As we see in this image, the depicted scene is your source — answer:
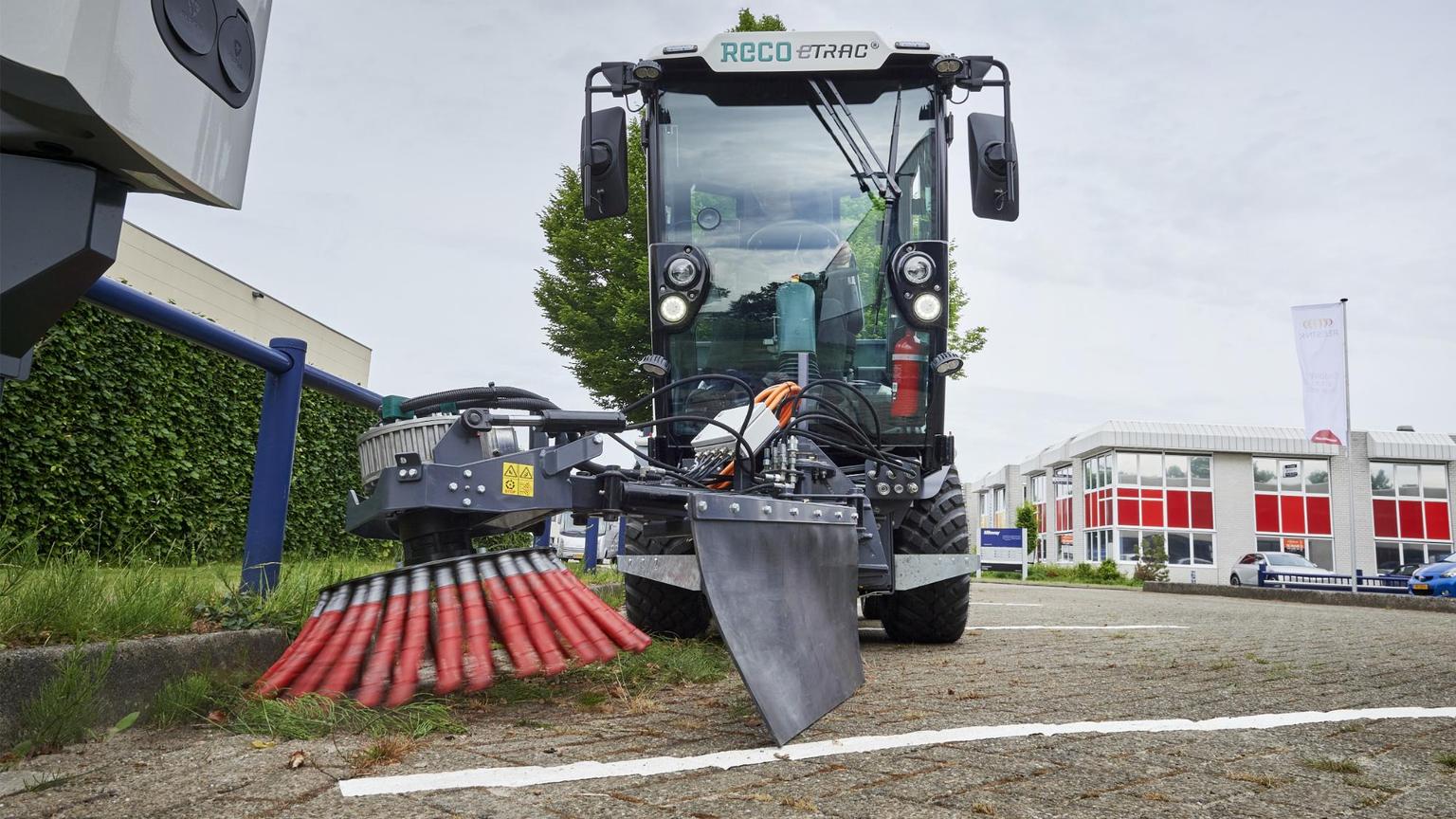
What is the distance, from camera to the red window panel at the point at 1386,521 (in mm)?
41531

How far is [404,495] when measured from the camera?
2924mm

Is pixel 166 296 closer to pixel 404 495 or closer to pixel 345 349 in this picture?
pixel 345 349

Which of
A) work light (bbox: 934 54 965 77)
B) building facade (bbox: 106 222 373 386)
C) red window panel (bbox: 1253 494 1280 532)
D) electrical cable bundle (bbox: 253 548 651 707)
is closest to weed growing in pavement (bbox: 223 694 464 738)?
electrical cable bundle (bbox: 253 548 651 707)

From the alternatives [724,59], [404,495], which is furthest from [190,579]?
[724,59]

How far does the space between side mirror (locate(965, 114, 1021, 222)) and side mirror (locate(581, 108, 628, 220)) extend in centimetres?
172

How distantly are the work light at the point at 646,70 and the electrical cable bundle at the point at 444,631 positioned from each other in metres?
3.15

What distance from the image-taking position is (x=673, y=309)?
17.5 ft

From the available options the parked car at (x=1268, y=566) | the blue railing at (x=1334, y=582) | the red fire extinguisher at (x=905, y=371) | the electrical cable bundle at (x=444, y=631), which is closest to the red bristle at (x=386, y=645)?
the electrical cable bundle at (x=444, y=631)

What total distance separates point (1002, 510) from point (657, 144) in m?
64.1

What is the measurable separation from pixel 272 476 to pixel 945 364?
128 inches

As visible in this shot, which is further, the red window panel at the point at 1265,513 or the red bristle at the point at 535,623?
the red window panel at the point at 1265,513

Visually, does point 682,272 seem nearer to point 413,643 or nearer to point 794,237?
point 794,237

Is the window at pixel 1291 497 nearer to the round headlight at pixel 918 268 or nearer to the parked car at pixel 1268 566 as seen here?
the parked car at pixel 1268 566

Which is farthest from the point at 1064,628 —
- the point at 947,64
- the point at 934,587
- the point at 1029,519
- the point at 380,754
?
the point at 1029,519
